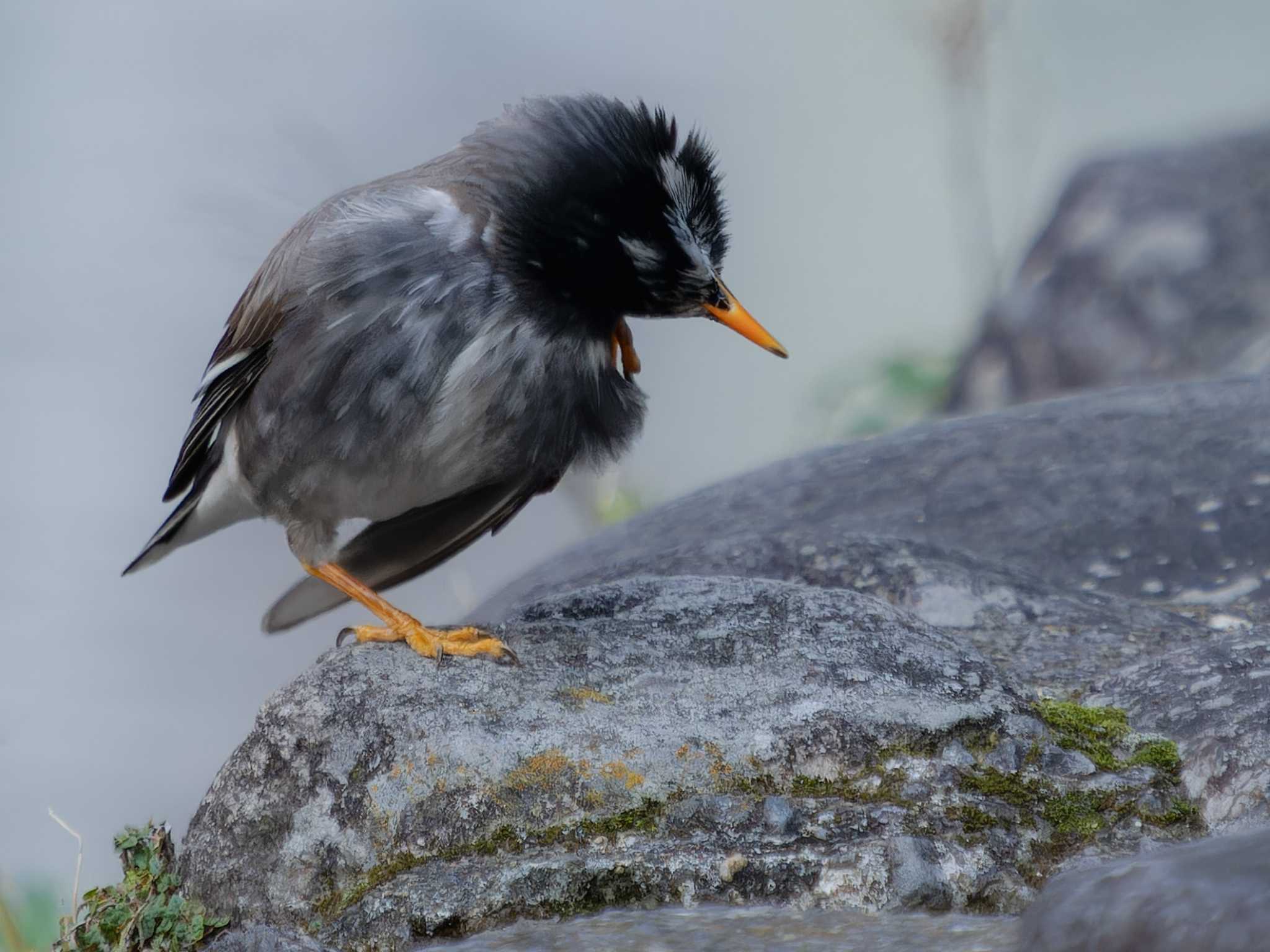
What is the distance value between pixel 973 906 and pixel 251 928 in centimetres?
161

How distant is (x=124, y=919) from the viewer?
136 inches

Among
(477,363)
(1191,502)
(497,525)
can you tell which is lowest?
(1191,502)

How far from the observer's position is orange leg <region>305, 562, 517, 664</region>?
403 cm

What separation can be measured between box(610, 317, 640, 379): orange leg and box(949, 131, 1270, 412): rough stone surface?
292 inches

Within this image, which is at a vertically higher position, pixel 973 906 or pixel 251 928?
pixel 251 928

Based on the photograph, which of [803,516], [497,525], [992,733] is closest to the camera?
[992,733]

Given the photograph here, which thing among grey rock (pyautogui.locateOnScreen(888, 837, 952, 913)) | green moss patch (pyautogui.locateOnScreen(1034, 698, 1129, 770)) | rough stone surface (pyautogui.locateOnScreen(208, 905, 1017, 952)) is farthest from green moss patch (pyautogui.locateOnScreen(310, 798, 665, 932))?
green moss patch (pyautogui.locateOnScreen(1034, 698, 1129, 770))

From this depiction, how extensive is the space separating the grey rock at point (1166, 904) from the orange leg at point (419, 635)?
197 centimetres

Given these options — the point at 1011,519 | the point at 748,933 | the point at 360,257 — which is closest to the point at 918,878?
the point at 748,933

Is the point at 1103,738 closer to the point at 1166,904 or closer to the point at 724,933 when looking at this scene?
the point at 724,933

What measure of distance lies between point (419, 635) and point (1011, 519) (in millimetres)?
3153

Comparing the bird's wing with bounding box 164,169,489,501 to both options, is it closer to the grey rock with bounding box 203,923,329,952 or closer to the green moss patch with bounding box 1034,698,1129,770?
the grey rock with bounding box 203,923,329,952

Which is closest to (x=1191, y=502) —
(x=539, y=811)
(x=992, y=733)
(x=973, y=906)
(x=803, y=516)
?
(x=803, y=516)

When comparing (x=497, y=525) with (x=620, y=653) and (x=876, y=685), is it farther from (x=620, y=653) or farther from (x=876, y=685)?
(x=876, y=685)
